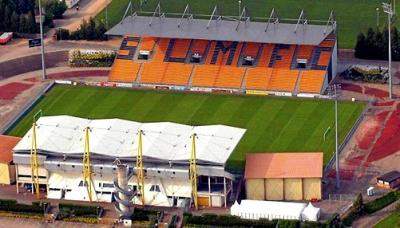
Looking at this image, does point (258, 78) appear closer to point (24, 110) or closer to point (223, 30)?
point (223, 30)

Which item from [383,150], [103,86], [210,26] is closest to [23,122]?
[103,86]

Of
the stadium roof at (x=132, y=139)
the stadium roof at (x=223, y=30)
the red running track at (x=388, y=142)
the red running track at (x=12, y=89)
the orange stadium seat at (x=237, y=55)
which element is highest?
the stadium roof at (x=223, y=30)

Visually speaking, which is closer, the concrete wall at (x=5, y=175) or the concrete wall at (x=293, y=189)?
the concrete wall at (x=293, y=189)

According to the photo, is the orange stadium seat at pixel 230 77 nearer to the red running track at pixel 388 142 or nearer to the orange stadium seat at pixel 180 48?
the orange stadium seat at pixel 180 48

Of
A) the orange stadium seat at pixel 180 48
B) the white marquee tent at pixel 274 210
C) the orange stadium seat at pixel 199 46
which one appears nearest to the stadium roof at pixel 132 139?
the white marquee tent at pixel 274 210

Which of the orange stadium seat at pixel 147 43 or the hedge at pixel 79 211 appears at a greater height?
the orange stadium seat at pixel 147 43
